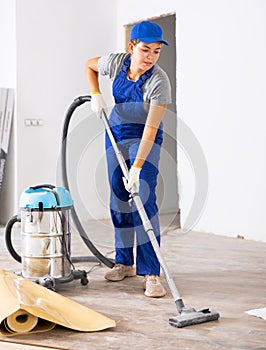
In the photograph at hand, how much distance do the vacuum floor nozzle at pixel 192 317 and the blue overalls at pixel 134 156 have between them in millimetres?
490

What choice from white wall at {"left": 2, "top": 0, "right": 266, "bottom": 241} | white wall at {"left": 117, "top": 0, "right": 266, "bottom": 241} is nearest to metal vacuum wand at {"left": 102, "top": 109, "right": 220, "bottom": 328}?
white wall at {"left": 2, "top": 0, "right": 266, "bottom": 241}

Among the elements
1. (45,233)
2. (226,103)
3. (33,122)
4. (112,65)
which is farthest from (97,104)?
(33,122)

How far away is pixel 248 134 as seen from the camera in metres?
4.56

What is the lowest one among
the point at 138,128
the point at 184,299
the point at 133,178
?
the point at 184,299

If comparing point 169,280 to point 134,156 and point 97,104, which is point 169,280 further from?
point 97,104

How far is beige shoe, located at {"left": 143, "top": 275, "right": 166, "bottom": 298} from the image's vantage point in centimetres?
305

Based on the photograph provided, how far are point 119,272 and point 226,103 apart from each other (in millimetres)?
1830

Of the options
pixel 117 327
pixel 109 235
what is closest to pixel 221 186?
pixel 109 235

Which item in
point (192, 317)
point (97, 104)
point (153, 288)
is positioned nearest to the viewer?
point (192, 317)

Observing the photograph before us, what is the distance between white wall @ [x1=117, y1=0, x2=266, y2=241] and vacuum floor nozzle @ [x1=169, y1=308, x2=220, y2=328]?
73.4 inches

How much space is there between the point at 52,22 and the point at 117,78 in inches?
92.4

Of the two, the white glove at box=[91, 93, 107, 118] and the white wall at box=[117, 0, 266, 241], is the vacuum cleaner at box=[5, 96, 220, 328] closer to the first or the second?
the white glove at box=[91, 93, 107, 118]

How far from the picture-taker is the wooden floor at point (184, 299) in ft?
8.00

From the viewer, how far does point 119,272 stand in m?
3.38
